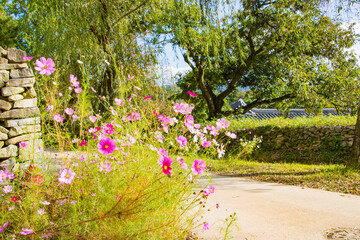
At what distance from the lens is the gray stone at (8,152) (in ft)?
10.3

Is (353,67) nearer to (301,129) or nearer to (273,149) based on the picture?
(301,129)

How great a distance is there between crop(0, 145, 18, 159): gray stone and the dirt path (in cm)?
218

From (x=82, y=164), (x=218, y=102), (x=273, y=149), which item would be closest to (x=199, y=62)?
(x=218, y=102)

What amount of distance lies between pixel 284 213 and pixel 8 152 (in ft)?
9.38

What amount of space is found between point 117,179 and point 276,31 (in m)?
8.61

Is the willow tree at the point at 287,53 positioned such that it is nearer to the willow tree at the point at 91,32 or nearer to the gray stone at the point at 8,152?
the willow tree at the point at 91,32

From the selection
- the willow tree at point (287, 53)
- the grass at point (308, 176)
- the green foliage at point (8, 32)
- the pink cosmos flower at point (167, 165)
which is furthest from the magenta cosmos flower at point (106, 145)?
the green foliage at point (8, 32)

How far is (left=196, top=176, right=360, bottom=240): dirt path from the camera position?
206 cm

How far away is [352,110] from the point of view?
9406mm

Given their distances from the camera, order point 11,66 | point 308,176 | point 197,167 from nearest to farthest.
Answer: point 197,167
point 11,66
point 308,176

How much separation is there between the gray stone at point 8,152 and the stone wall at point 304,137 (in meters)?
5.08

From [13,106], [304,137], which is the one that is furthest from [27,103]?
[304,137]

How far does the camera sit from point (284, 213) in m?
2.58

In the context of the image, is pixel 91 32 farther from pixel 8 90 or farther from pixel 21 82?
pixel 8 90
